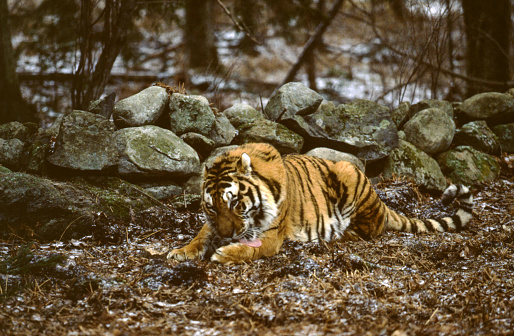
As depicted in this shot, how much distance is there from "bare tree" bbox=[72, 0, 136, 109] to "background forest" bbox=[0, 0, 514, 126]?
1cm

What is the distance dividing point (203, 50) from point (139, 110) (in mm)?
6637

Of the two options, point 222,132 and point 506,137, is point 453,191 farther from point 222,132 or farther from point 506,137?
point 506,137

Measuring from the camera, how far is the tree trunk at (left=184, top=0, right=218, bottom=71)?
11234 mm

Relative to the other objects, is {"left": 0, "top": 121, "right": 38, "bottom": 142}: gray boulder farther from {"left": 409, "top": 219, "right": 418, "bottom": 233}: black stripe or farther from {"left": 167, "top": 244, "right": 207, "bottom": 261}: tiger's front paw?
{"left": 409, "top": 219, "right": 418, "bottom": 233}: black stripe

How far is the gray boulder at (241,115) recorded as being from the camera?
19.2 ft

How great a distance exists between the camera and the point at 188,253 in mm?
3510

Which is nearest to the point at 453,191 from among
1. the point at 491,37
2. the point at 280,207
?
the point at 280,207

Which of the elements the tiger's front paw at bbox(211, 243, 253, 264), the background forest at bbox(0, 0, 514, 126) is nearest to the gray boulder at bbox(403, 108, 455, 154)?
the background forest at bbox(0, 0, 514, 126)

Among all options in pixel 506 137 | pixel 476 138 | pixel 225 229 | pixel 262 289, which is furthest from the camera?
pixel 506 137

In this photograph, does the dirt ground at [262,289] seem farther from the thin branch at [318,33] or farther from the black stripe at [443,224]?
the thin branch at [318,33]

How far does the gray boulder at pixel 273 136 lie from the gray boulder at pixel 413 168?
4.30 feet

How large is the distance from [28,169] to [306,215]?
283 centimetres

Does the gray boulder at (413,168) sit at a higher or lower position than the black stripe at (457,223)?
higher

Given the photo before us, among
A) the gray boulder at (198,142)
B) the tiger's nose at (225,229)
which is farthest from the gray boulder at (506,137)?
the tiger's nose at (225,229)
